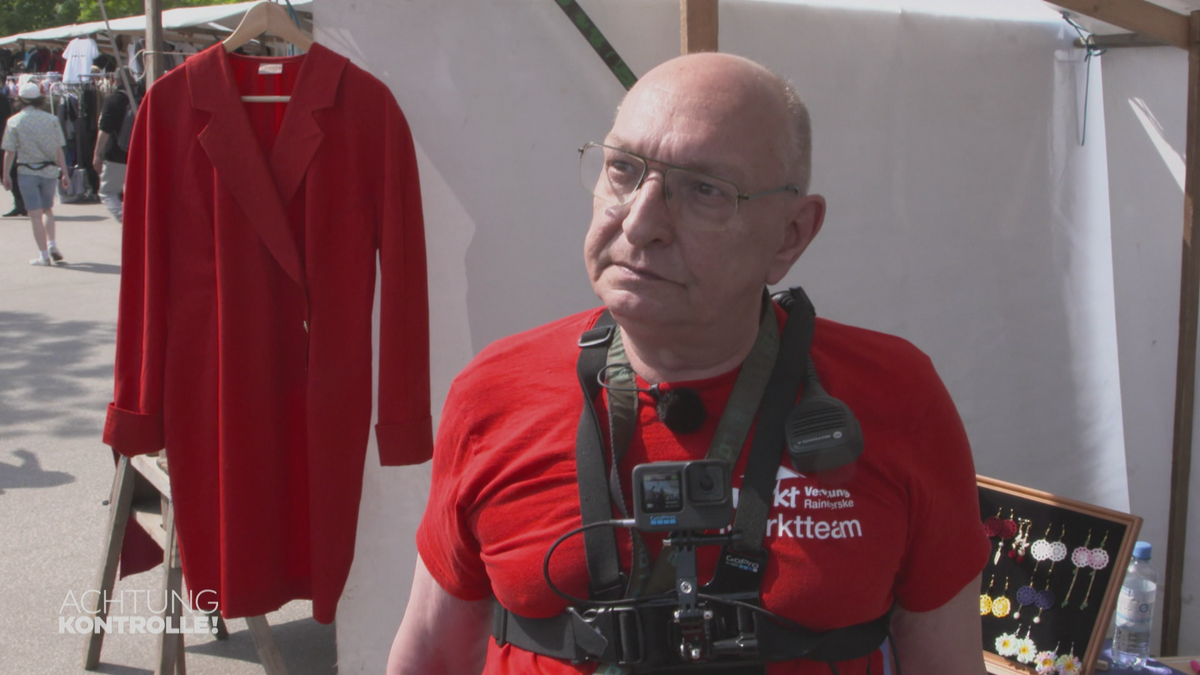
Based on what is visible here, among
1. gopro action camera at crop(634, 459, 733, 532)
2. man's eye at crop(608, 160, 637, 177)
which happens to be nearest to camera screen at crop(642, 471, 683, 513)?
gopro action camera at crop(634, 459, 733, 532)

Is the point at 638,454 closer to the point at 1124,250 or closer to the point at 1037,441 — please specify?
the point at 1037,441

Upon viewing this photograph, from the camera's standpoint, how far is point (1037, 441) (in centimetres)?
352

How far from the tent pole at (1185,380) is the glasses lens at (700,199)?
2.71 metres

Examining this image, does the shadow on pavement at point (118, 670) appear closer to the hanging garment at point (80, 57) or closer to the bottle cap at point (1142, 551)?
the bottle cap at point (1142, 551)

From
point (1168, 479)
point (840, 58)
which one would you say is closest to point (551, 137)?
point (840, 58)

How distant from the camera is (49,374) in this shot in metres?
7.12

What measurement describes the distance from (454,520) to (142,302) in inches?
57.1

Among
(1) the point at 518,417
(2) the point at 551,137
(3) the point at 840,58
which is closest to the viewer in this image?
(1) the point at 518,417

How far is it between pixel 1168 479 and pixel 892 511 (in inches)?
112

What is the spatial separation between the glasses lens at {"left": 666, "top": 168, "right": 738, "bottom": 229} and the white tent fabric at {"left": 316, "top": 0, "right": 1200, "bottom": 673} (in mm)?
1429

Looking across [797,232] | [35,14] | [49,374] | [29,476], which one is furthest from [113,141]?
[35,14]

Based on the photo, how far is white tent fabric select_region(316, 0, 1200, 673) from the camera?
2648 mm

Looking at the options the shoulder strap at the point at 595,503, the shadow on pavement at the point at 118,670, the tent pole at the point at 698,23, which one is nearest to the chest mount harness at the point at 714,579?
the shoulder strap at the point at 595,503

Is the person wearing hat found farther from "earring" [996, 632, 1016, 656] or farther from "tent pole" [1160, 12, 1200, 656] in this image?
"earring" [996, 632, 1016, 656]
